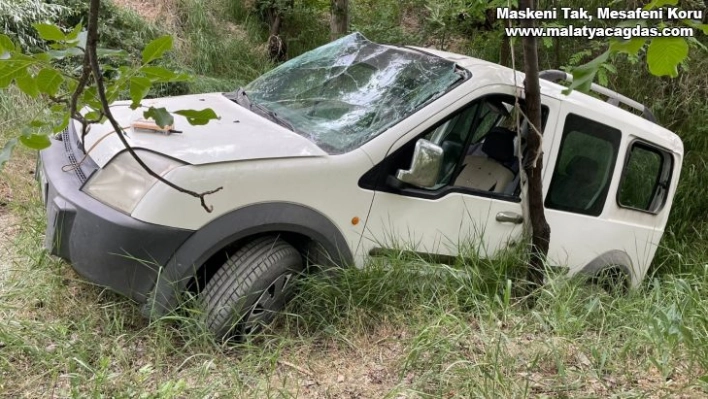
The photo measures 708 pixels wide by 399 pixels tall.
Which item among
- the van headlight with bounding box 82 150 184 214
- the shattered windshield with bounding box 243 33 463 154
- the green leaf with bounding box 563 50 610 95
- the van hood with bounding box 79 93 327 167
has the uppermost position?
the green leaf with bounding box 563 50 610 95

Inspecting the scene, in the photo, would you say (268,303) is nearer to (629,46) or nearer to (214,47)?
(629,46)

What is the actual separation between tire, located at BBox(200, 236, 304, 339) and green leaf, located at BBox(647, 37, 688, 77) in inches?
70.8

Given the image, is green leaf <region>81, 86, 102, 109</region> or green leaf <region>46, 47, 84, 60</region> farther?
green leaf <region>81, 86, 102, 109</region>

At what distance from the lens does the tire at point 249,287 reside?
279 centimetres

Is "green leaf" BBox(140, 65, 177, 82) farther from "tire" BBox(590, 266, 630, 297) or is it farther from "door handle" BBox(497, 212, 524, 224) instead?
"tire" BBox(590, 266, 630, 297)

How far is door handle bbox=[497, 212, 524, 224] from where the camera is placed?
3.49 meters

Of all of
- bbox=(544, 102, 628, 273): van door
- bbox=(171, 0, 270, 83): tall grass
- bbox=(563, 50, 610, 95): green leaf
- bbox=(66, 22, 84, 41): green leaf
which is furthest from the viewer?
bbox=(171, 0, 270, 83): tall grass

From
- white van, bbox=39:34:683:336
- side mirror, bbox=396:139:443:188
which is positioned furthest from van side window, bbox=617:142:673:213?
side mirror, bbox=396:139:443:188

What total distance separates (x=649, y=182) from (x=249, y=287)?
10.6 ft

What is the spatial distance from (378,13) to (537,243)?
19.7ft

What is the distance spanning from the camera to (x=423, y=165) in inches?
117

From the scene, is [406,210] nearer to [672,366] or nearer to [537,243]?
[537,243]

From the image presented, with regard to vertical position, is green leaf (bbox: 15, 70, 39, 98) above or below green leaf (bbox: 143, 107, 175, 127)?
above

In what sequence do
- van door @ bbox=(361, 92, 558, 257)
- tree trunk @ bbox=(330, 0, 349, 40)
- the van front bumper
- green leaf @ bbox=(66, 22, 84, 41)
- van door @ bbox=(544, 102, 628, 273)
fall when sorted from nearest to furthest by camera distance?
green leaf @ bbox=(66, 22, 84, 41), the van front bumper, van door @ bbox=(361, 92, 558, 257), van door @ bbox=(544, 102, 628, 273), tree trunk @ bbox=(330, 0, 349, 40)
